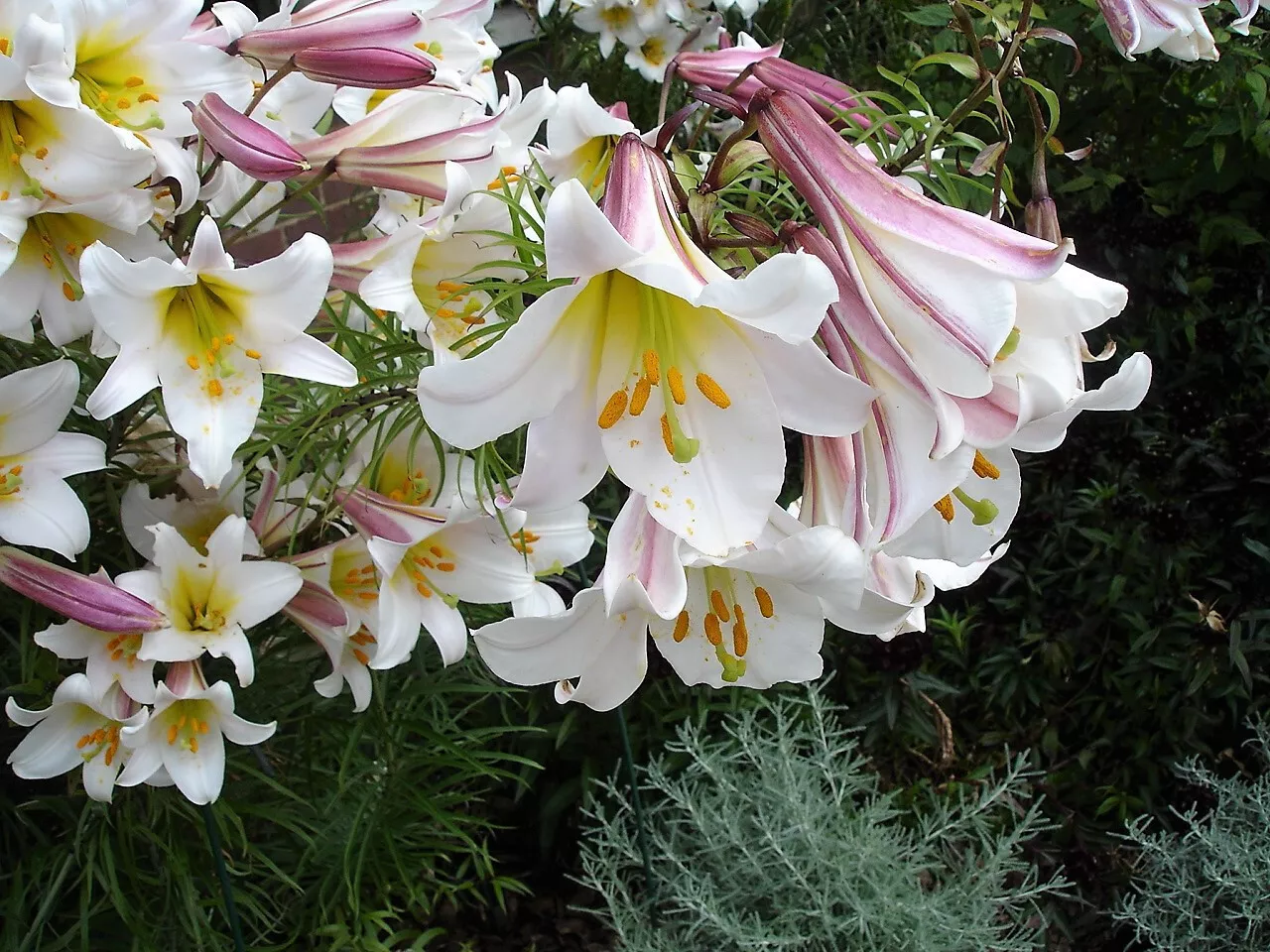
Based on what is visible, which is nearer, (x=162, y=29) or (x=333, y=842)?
(x=162, y=29)

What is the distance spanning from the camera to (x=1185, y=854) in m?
1.75

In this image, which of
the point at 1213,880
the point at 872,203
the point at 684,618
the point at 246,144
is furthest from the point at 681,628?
the point at 1213,880

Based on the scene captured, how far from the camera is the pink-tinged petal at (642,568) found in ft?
1.70

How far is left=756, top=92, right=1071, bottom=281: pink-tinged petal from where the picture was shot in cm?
51

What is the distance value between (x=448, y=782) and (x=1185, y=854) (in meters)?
1.17

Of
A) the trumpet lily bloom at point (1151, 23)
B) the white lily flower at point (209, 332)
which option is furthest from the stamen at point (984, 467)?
the white lily flower at point (209, 332)

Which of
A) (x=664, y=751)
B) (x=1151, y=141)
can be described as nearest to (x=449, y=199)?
(x=664, y=751)

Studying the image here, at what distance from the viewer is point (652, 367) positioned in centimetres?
57

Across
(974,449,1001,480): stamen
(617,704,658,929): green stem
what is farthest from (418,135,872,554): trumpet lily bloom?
(617,704,658,929): green stem

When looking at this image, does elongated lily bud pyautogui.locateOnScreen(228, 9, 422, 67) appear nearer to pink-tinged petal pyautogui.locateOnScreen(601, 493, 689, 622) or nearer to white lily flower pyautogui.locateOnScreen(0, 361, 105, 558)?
white lily flower pyautogui.locateOnScreen(0, 361, 105, 558)

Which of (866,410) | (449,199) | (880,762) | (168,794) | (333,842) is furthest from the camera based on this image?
(880,762)

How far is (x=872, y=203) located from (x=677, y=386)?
131 mm

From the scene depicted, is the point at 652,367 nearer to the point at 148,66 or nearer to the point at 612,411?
the point at 612,411

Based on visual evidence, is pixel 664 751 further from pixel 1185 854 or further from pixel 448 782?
pixel 1185 854
